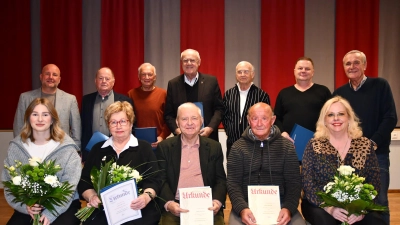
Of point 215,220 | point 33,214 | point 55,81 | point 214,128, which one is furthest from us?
point 55,81

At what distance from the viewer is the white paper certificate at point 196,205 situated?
10.2 ft

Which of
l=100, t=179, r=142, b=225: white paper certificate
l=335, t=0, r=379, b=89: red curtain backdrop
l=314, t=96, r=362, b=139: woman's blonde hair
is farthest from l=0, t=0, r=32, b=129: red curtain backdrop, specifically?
l=335, t=0, r=379, b=89: red curtain backdrop

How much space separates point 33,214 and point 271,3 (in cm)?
466

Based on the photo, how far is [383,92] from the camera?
4023 mm

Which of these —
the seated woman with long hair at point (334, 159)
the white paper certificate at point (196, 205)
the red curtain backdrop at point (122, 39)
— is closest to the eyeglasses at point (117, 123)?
the white paper certificate at point (196, 205)

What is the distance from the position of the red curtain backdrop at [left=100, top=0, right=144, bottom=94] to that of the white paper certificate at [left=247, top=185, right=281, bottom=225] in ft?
11.6

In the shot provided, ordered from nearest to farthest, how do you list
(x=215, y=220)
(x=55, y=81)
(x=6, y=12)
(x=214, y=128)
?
(x=215, y=220), (x=214, y=128), (x=55, y=81), (x=6, y=12)

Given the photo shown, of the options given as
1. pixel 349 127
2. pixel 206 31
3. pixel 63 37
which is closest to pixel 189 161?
pixel 349 127

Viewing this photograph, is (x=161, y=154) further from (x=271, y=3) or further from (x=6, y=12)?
(x=6, y=12)

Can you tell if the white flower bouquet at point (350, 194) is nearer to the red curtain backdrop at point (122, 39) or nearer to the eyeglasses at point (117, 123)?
the eyeglasses at point (117, 123)

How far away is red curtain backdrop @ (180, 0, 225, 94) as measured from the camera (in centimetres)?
620

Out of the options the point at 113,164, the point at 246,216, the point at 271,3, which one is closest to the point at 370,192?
the point at 246,216

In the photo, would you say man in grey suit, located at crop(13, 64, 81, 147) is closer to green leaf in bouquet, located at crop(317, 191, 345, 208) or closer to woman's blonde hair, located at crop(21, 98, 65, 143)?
woman's blonde hair, located at crop(21, 98, 65, 143)

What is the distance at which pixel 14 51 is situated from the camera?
242 inches
